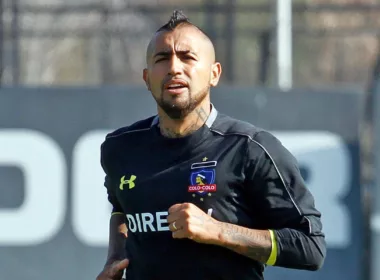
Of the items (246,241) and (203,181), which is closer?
(246,241)

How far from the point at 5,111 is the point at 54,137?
41cm

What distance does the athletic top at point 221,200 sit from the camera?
318 cm

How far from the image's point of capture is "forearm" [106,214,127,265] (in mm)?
3602

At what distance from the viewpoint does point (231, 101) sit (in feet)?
22.2

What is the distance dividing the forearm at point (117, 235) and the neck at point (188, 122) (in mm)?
483

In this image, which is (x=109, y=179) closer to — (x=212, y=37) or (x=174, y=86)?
(x=174, y=86)

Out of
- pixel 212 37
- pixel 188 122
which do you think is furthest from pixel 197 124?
pixel 212 37

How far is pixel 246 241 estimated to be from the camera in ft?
10.2

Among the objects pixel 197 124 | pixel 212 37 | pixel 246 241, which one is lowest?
pixel 246 241

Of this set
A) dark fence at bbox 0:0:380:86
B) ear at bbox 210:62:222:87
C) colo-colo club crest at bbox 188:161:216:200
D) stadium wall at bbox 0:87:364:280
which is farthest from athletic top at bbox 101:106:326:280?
dark fence at bbox 0:0:380:86

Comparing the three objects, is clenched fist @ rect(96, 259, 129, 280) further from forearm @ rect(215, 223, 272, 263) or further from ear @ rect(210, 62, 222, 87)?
ear @ rect(210, 62, 222, 87)

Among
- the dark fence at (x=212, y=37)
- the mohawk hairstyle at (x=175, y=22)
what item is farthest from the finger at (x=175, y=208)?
the dark fence at (x=212, y=37)

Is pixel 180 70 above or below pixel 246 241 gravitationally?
above

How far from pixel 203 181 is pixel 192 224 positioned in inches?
10.1
